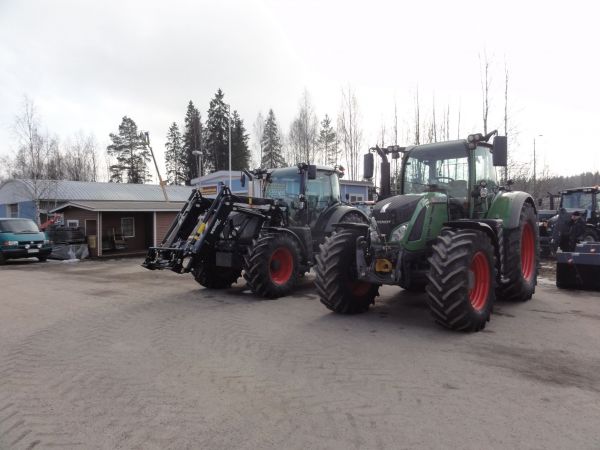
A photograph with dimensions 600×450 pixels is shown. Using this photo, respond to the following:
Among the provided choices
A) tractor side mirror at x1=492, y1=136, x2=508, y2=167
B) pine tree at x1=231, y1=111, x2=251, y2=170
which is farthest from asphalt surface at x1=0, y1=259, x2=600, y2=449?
pine tree at x1=231, y1=111, x2=251, y2=170

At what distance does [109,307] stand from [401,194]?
5.60 metres

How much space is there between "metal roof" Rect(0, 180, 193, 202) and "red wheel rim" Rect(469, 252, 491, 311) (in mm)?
25975

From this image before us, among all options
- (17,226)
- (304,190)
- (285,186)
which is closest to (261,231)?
(304,190)

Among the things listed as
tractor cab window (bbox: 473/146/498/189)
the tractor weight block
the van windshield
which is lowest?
the tractor weight block

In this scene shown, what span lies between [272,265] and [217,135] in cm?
4375

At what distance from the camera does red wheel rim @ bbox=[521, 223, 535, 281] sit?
27.3ft

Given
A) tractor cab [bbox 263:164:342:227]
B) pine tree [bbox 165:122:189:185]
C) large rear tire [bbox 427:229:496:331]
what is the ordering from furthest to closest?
1. pine tree [bbox 165:122:189:185]
2. tractor cab [bbox 263:164:342:227]
3. large rear tire [bbox 427:229:496:331]

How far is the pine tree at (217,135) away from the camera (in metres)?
49.7

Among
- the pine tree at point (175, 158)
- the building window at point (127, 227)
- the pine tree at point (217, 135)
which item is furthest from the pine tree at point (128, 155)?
the building window at point (127, 227)

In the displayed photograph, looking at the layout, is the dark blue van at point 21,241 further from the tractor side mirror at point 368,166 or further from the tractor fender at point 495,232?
the tractor fender at point 495,232

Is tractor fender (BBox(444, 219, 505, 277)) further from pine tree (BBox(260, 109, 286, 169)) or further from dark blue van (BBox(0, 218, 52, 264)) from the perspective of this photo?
pine tree (BBox(260, 109, 286, 169))

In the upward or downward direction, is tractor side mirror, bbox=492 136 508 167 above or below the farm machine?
above

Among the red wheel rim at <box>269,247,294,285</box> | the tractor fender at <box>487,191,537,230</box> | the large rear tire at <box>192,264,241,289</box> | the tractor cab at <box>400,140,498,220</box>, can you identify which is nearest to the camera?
the tractor cab at <box>400,140,498,220</box>

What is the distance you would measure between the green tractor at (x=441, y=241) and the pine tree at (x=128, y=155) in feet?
175
